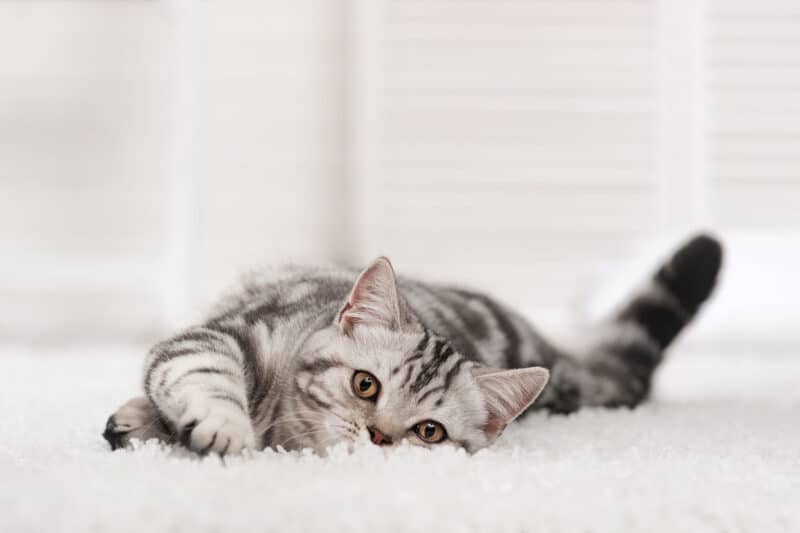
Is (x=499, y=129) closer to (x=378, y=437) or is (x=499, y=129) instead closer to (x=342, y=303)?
(x=342, y=303)

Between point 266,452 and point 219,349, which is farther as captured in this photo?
point 219,349

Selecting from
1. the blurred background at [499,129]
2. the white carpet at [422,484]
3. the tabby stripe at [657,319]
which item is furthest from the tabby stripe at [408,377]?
the blurred background at [499,129]

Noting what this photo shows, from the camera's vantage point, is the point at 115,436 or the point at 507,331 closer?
the point at 115,436

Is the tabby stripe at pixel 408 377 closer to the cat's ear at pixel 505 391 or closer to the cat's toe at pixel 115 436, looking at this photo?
the cat's ear at pixel 505 391

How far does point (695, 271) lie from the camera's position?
143 centimetres

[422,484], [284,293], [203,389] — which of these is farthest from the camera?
[284,293]

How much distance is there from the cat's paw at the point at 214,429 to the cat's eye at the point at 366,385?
14 cm

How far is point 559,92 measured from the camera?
3.89 meters

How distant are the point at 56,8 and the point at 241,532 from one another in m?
3.63

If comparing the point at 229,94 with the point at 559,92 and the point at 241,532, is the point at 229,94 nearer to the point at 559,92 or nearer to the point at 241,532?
the point at 559,92

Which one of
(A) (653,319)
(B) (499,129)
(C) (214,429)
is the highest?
(B) (499,129)

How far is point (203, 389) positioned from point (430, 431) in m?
0.26

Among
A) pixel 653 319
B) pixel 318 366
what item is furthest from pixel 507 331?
pixel 318 366

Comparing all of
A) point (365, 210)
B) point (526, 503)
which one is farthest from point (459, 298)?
point (365, 210)
